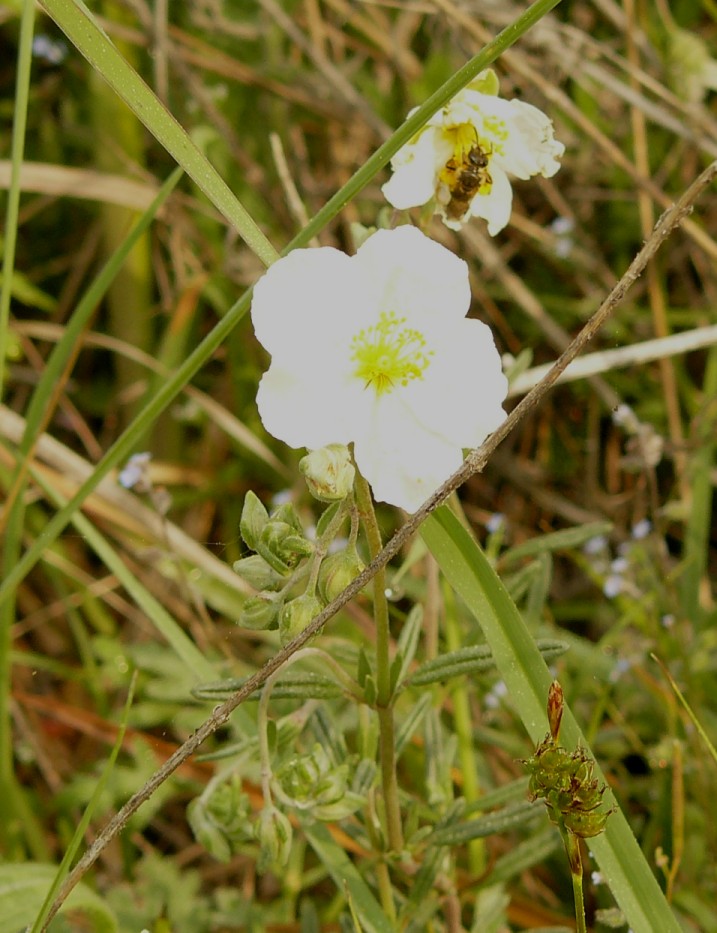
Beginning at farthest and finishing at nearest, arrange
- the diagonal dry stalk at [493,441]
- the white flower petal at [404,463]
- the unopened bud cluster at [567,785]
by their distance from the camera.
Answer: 1. the white flower petal at [404,463]
2. the diagonal dry stalk at [493,441]
3. the unopened bud cluster at [567,785]

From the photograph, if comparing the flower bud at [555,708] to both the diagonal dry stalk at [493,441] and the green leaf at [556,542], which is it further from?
the green leaf at [556,542]

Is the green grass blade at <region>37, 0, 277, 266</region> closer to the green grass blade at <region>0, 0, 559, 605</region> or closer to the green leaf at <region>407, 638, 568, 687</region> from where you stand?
the green grass blade at <region>0, 0, 559, 605</region>

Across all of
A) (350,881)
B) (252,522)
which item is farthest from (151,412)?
(350,881)

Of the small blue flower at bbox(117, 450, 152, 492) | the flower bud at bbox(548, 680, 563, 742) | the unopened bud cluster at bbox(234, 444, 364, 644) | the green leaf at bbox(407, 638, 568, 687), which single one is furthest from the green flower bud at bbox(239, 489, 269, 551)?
the small blue flower at bbox(117, 450, 152, 492)

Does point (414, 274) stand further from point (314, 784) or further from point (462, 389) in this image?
point (314, 784)

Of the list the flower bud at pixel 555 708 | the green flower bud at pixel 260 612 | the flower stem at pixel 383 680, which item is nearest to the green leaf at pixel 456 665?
the flower stem at pixel 383 680

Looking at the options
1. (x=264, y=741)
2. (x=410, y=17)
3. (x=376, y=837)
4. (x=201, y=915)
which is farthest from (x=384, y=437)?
(x=410, y=17)
